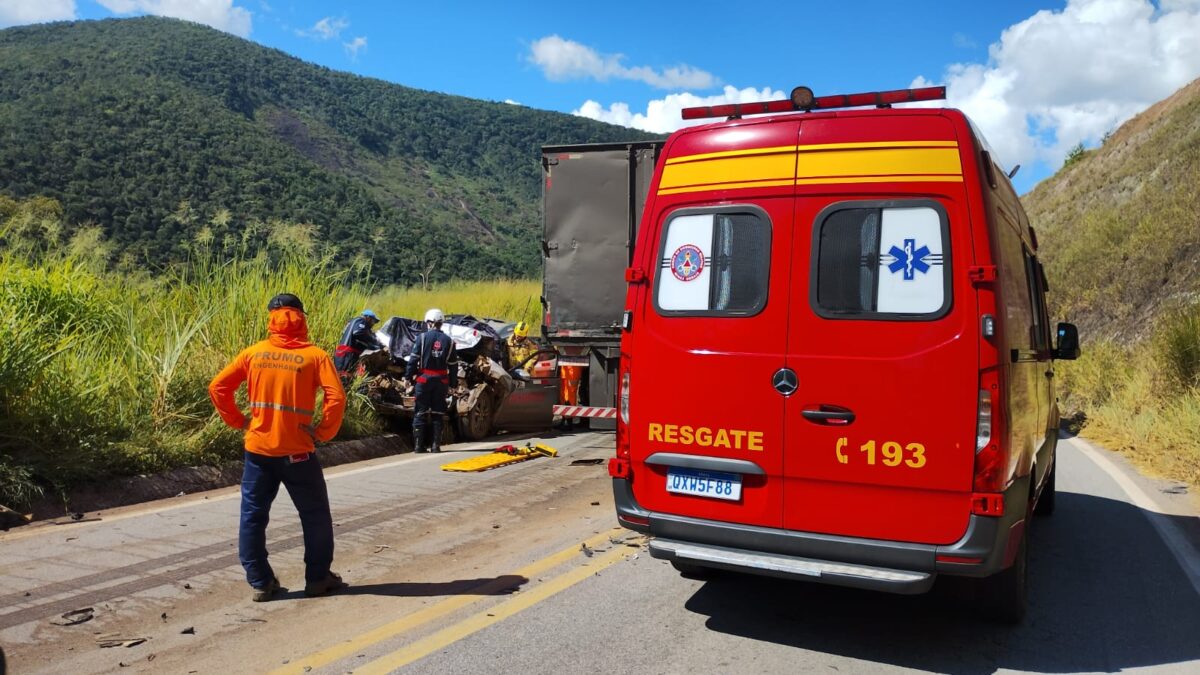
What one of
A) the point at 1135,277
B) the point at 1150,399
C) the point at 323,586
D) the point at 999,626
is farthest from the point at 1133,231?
the point at 323,586

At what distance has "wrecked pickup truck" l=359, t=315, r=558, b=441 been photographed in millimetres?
11531

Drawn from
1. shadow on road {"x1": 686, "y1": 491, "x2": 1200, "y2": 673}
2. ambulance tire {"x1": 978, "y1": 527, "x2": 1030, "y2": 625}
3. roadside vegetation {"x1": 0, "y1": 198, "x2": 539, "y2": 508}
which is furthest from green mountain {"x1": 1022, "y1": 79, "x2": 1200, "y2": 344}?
roadside vegetation {"x1": 0, "y1": 198, "x2": 539, "y2": 508}

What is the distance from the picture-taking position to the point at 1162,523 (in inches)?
293

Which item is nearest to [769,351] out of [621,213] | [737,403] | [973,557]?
[737,403]

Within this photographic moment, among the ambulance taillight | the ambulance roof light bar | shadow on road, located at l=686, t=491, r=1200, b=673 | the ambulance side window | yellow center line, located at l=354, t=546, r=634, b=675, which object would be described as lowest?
shadow on road, located at l=686, t=491, r=1200, b=673

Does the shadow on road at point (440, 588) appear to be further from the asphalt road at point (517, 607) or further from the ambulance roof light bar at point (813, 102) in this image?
the ambulance roof light bar at point (813, 102)

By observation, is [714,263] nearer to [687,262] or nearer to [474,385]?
[687,262]

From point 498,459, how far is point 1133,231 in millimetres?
24101

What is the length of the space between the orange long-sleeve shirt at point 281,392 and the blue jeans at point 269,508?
0.11 metres

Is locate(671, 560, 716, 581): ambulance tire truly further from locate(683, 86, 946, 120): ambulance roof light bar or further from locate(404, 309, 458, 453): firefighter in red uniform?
locate(404, 309, 458, 453): firefighter in red uniform

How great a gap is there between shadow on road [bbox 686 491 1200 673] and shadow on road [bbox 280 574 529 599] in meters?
1.10

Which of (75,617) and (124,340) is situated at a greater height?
(124,340)

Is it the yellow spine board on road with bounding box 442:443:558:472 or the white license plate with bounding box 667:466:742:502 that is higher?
the white license plate with bounding box 667:466:742:502

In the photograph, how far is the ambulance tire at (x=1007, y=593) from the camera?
453 centimetres
